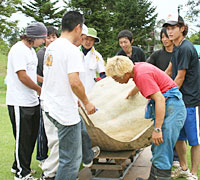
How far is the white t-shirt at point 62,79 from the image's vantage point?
265cm

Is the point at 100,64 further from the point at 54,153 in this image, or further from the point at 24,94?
the point at 54,153

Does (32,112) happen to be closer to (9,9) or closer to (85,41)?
(85,41)

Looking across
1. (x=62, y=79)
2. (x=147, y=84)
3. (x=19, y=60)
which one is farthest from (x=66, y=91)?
(x=19, y=60)

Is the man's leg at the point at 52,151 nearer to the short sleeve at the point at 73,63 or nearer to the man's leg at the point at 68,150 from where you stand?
the man's leg at the point at 68,150

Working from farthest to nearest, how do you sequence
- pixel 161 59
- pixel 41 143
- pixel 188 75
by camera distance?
pixel 161 59
pixel 41 143
pixel 188 75

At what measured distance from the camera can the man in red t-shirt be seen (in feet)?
8.88

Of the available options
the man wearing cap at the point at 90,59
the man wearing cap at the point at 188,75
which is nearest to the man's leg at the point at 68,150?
the man wearing cap at the point at 188,75

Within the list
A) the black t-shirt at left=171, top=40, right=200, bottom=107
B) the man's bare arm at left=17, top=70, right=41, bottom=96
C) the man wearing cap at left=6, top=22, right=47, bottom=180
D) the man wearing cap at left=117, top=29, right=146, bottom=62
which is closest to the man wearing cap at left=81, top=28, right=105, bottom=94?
the man wearing cap at left=117, top=29, right=146, bottom=62

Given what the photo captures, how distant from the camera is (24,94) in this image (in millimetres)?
3547

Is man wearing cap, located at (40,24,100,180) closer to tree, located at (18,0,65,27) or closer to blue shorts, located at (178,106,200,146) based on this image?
blue shorts, located at (178,106,200,146)

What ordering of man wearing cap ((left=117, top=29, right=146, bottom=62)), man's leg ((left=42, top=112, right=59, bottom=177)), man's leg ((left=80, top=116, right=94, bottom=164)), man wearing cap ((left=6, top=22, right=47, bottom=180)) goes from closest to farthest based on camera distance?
man's leg ((left=80, top=116, right=94, bottom=164)) → man's leg ((left=42, top=112, right=59, bottom=177)) → man wearing cap ((left=6, top=22, right=47, bottom=180)) → man wearing cap ((left=117, top=29, right=146, bottom=62))

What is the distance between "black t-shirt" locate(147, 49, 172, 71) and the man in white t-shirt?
1883 millimetres

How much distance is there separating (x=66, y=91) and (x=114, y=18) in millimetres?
28756

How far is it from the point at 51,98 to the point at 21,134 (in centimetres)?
107
